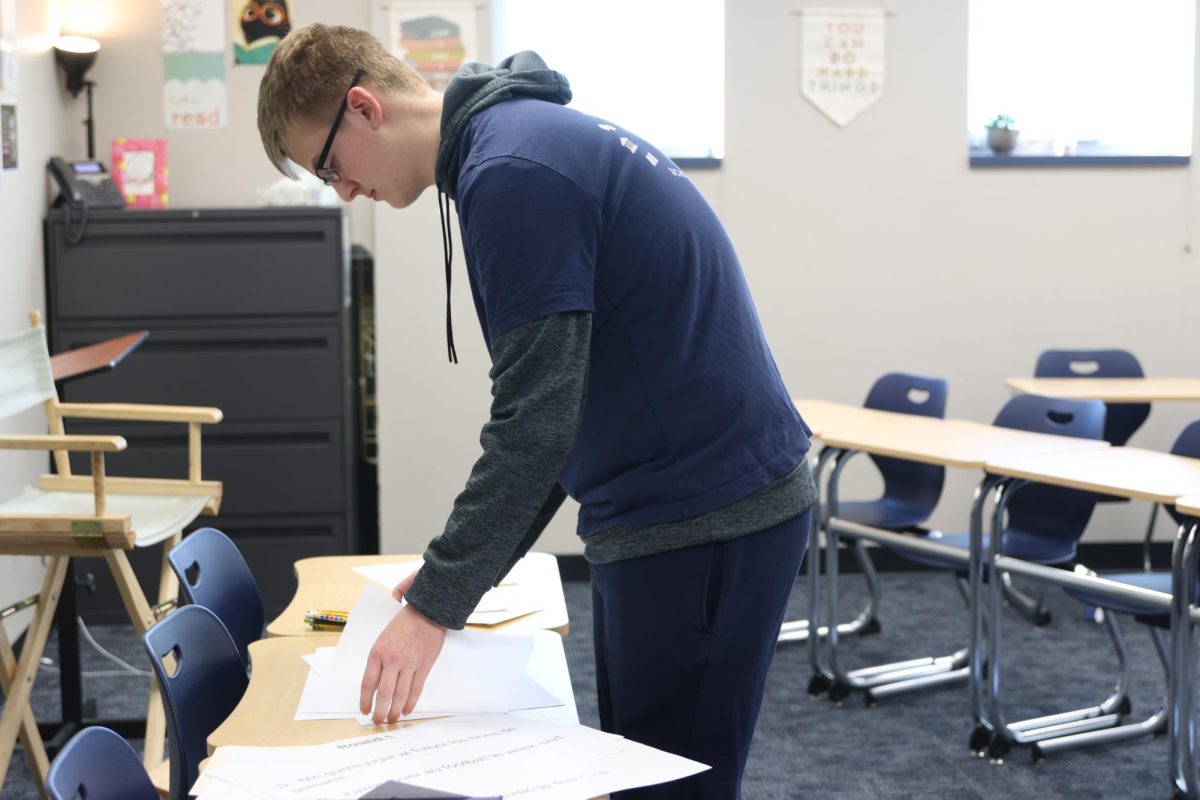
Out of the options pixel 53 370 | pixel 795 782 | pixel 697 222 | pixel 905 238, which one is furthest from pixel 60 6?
pixel 697 222

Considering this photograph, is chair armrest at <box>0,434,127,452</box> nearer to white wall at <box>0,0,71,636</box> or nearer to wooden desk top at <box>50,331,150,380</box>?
wooden desk top at <box>50,331,150,380</box>

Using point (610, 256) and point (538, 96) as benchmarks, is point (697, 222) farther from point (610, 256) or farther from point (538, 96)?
point (538, 96)

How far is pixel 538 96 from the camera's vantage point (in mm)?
1430

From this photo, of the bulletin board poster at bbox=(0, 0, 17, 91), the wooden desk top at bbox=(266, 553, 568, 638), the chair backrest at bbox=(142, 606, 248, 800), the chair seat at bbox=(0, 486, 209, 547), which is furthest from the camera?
the bulletin board poster at bbox=(0, 0, 17, 91)

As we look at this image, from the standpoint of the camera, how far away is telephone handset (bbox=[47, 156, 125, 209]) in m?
4.19

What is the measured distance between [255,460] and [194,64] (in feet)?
4.95

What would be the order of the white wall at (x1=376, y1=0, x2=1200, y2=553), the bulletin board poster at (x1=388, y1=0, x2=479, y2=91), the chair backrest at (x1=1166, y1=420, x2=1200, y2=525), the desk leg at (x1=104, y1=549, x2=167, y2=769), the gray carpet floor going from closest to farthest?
the desk leg at (x1=104, y1=549, x2=167, y2=769) < the gray carpet floor < the chair backrest at (x1=1166, y1=420, x2=1200, y2=525) < the bulletin board poster at (x1=388, y1=0, x2=479, y2=91) < the white wall at (x1=376, y1=0, x2=1200, y2=553)

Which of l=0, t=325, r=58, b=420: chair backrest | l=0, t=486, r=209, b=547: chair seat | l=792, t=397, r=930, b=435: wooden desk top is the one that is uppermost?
l=0, t=325, r=58, b=420: chair backrest

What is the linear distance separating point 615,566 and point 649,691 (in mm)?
146

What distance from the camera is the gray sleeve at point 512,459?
4.11 feet

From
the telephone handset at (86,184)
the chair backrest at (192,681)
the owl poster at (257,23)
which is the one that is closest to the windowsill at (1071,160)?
the owl poster at (257,23)

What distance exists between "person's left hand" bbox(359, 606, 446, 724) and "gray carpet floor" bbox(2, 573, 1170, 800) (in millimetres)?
1886

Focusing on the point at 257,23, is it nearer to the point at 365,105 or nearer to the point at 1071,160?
the point at 1071,160

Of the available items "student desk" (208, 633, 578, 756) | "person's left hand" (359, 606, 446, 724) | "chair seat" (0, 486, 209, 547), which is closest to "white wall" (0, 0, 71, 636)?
"chair seat" (0, 486, 209, 547)
